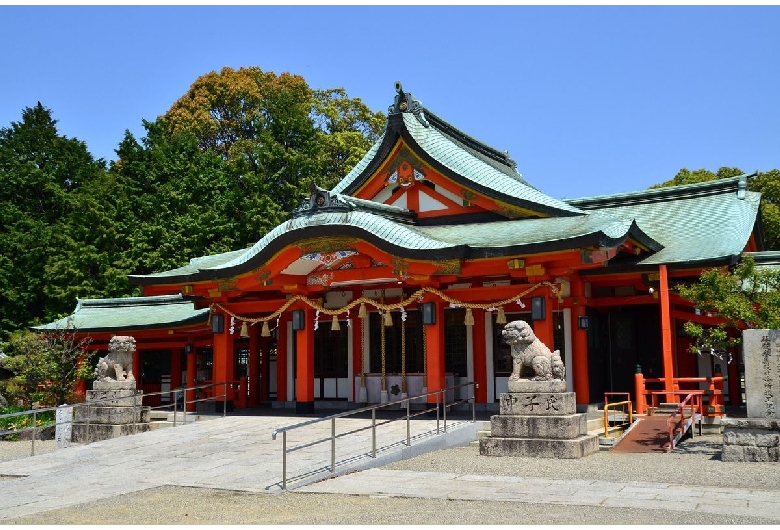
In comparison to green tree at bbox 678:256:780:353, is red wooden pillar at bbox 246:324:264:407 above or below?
below

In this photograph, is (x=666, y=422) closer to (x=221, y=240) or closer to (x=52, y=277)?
(x=221, y=240)

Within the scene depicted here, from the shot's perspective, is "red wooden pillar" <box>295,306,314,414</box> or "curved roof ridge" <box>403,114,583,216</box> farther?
"red wooden pillar" <box>295,306,314,414</box>

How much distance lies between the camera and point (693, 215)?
2053 centimetres

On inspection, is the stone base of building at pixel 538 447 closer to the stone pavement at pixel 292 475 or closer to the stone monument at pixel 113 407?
the stone pavement at pixel 292 475

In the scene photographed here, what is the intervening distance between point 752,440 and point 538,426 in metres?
3.20

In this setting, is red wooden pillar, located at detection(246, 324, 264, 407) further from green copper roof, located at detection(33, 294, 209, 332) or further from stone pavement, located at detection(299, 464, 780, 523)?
stone pavement, located at detection(299, 464, 780, 523)

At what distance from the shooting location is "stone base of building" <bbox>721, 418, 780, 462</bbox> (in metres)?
11.9

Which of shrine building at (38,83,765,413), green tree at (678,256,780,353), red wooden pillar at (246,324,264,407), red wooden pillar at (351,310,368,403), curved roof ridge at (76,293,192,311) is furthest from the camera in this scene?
curved roof ridge at (76,293,192,311)

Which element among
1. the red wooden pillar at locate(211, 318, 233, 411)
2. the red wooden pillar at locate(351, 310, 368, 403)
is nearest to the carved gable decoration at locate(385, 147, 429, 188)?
the red wooden pillar at locate(351, 310, 368, 403)

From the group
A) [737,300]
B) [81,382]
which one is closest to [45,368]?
[81,382]

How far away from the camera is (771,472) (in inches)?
432

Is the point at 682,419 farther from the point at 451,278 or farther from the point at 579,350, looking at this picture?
the point at 451,278

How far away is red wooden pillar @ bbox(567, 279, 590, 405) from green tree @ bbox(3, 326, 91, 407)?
1483cm

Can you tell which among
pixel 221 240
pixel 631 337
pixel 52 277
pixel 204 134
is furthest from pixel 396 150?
pixel 204 134
